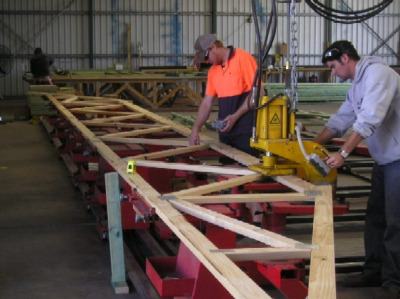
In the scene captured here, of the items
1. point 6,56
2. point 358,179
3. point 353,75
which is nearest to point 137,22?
point 6,56

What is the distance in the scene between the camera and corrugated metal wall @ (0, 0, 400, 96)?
23938mm

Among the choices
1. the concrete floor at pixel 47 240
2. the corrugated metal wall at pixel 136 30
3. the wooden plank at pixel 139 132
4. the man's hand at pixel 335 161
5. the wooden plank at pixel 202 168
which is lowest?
the concrete floor at pixel 47 240

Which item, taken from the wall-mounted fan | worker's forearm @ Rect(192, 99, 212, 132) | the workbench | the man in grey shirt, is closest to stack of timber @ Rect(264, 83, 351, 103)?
the workbench

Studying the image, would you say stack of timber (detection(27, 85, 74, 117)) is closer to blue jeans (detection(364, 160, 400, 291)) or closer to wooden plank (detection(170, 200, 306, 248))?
blue jeans (detection(364, 160, 400, 291))

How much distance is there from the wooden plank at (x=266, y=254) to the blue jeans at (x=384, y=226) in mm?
1539

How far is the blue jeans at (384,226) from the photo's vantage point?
169 inches

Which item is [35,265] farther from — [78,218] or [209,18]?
[209,18]

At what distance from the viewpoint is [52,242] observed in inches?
245

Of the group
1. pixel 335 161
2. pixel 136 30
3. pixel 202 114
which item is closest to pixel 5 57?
pixel 136 30

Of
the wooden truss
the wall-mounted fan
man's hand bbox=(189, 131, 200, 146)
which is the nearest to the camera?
the wooden truss

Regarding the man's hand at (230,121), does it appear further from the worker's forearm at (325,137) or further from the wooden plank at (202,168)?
the worker's forearm at (325,137)

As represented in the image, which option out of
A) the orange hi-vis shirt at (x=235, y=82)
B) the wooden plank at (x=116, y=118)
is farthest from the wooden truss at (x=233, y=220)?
the wooden plank at (x=116, y=118)

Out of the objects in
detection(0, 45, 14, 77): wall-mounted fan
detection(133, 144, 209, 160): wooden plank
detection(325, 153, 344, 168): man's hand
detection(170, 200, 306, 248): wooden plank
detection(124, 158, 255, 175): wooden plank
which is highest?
detection(0, 45, 14, 77): wall-mounted fan

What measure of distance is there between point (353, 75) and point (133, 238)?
2849 millimetres
